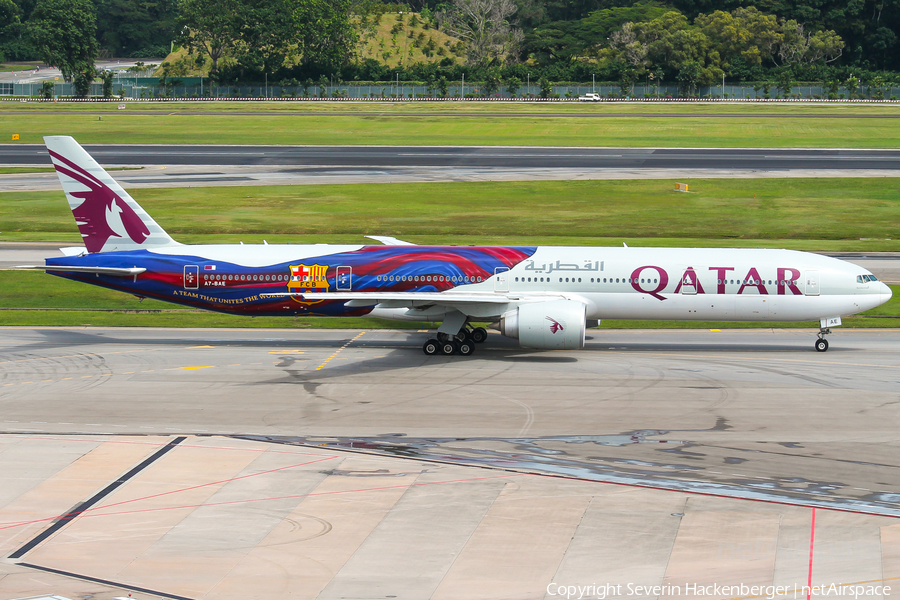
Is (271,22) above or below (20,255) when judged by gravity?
above

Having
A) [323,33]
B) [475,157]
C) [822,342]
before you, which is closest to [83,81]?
[323,33]

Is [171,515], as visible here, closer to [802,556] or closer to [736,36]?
[802,556]

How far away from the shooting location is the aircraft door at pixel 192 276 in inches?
1506

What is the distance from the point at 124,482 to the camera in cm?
2358

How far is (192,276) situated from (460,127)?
96176 millimetres

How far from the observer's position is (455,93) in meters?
187

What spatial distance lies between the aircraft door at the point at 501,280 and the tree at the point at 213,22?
540ft

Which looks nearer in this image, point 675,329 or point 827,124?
point 675,329

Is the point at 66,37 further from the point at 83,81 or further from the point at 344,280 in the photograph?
the point at 344,280

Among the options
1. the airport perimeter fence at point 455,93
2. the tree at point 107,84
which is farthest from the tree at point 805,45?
the tree at point 107,84

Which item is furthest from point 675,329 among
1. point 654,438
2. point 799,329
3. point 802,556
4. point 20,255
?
point 20,255

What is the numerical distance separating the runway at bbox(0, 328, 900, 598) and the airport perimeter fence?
499 ft

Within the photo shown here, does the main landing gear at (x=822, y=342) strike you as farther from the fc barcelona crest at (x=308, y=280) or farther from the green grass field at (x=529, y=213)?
the fc barcelona crest at (x=308, y=280)

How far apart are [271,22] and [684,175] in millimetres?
124702
